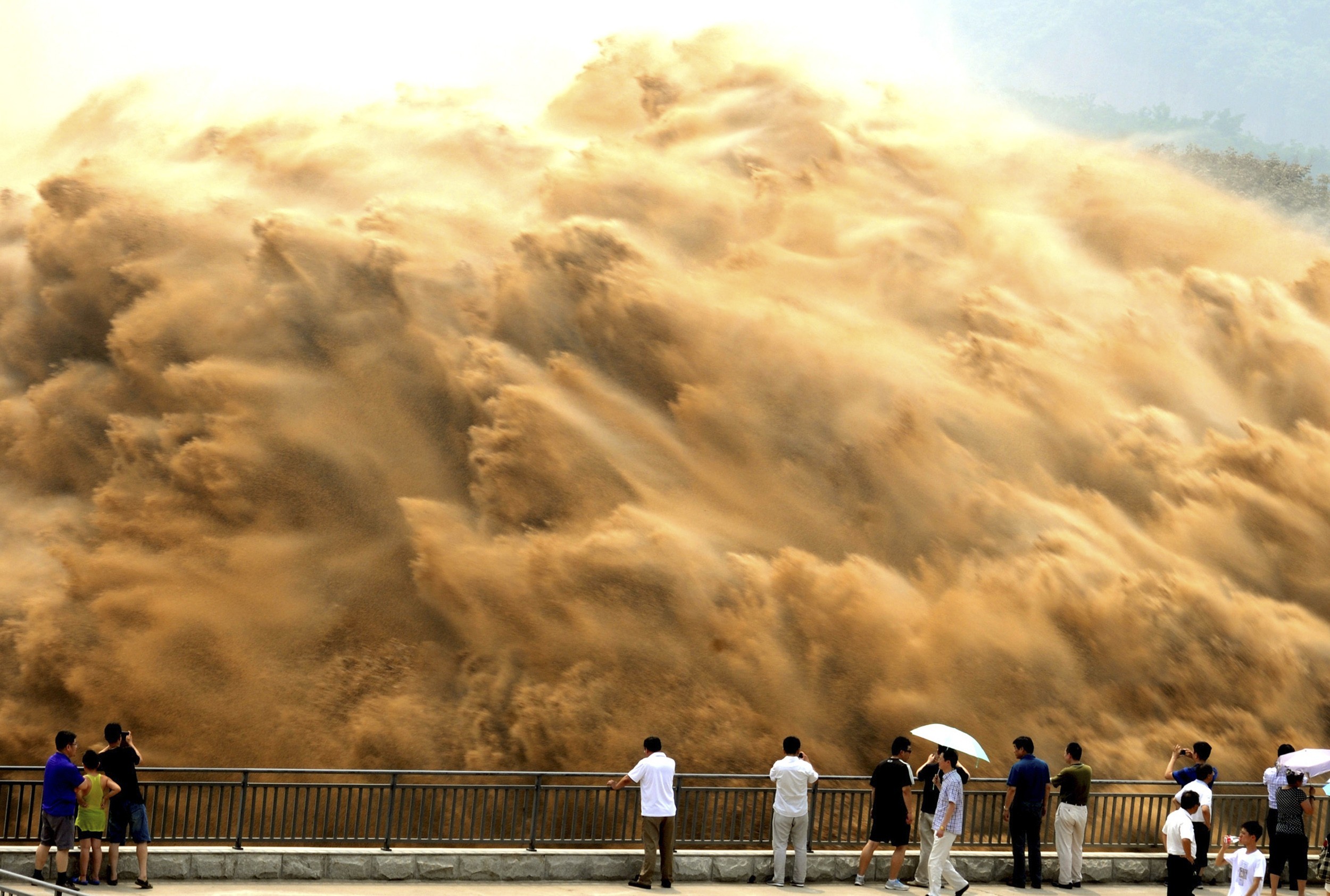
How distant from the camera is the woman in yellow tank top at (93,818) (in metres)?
11.9

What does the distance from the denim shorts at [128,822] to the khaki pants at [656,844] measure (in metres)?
4.56

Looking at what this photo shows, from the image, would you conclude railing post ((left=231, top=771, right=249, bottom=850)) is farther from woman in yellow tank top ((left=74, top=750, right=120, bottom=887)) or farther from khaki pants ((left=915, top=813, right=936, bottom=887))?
khaki pants ((left=915, top=813, right=936, bottom=887))

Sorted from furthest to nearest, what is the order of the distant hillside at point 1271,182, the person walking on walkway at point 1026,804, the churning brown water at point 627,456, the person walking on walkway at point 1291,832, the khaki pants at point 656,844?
the distant hillside at point 1271,182 → the churning brown water at point 627,456 → the person walking on walkway at point 1026,804 → the person walking on walkway at point 1291,832 → the khaki pants at point 656,844

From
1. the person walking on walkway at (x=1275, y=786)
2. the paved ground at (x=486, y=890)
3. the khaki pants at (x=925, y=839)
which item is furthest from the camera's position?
the khaki pants at (x=925, y=839)

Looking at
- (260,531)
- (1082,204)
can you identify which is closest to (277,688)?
(260,531)

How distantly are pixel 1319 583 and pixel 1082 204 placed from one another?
1318 centimetres

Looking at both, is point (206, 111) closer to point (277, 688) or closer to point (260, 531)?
point (260, 531)

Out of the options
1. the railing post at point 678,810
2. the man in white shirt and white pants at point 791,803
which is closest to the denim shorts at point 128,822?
the railing post at point 678,810

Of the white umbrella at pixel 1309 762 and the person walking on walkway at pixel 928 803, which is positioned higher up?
the white umbrella at pixel 1309 762

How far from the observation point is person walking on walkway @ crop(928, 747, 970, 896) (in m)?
13.1

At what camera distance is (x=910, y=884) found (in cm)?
1434

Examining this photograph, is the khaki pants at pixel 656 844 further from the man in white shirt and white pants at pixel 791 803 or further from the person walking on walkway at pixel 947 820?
the person walking on walkway at pixel 947 820

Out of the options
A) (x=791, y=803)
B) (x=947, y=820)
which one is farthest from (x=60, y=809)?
(x=947, y=820)

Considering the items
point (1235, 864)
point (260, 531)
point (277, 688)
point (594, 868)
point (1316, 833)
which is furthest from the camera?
point (260, 531)
